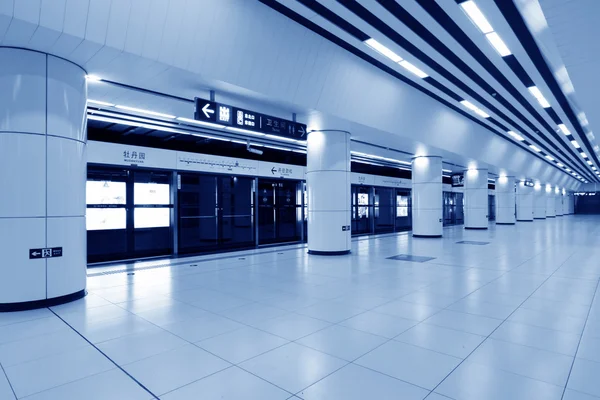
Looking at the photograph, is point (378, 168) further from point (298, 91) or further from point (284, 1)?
point (284, 1)

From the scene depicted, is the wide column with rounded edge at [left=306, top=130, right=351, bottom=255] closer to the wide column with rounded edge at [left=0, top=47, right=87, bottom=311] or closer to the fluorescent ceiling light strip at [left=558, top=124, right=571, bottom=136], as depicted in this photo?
the wide column with rounded edge at [left=0, top=47, right=87, bottom=311]

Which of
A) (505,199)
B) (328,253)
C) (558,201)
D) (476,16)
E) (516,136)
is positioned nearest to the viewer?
(476,16)

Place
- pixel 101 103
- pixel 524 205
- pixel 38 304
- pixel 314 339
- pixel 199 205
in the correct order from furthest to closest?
pixel 524 205, pixel 199 205, pixel 101 103, pixel 38 304, pixel 314 339

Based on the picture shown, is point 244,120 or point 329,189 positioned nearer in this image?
point 244,120

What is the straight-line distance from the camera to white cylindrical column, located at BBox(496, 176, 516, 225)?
22.6 m

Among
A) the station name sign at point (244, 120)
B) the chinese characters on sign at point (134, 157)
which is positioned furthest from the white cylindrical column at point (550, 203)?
the chinese characters on sign at point (134, 157)

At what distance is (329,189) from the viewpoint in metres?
9.41

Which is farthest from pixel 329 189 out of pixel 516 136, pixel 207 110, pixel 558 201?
pixel 558 201

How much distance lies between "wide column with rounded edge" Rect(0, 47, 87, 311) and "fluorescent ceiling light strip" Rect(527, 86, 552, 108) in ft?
33.4

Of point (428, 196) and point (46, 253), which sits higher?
point (428, 196)

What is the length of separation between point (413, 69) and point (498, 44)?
1.82 metres

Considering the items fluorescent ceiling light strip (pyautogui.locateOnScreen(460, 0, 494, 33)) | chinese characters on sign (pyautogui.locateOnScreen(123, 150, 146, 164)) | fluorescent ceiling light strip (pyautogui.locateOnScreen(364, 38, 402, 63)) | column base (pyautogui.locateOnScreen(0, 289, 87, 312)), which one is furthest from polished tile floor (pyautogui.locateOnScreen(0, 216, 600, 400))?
fluorescent ceiling light strip (pyautogui.locateOnScreen(364, 38, 402, 63))

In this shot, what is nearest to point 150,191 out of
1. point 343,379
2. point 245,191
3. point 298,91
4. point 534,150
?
point 245,191

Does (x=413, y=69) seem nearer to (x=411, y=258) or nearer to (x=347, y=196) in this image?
(x=347, y=196)
